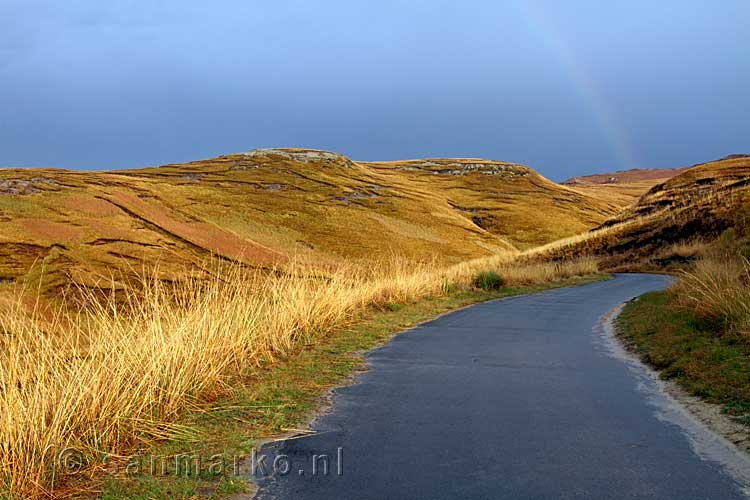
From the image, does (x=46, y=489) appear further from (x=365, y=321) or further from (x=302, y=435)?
(x=365, y=321)

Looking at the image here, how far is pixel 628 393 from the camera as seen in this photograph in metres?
7.02

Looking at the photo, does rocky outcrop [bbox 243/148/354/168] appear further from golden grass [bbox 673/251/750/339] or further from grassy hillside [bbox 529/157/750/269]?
golden grass [bbox 673/251/750/339]

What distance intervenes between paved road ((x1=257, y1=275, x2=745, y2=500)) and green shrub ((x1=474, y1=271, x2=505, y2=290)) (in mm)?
12836

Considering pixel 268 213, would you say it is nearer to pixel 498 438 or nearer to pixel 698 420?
pixel 698 420

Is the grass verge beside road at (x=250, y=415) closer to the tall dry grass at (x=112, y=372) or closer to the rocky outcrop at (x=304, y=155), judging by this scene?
the tall dry grass at (x=112, y=372)

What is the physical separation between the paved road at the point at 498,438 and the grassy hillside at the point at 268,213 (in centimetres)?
627

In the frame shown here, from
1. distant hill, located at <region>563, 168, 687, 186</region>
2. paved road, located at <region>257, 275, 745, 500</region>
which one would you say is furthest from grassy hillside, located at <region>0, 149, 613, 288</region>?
distant hill, located at <region>563, 168, 687, 186</region>

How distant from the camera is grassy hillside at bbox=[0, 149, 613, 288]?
14.0 m

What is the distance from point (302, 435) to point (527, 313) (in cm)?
1091

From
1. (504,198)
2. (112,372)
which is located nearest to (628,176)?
(504,198)

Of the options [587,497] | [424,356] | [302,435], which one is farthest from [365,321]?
[587,497]

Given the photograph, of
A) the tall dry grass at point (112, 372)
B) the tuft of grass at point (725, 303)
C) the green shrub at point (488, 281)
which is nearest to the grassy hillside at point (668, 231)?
the green shrub at point (488, 281)

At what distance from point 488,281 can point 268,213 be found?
16874 millimetres

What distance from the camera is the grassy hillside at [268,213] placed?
45.8 ft
